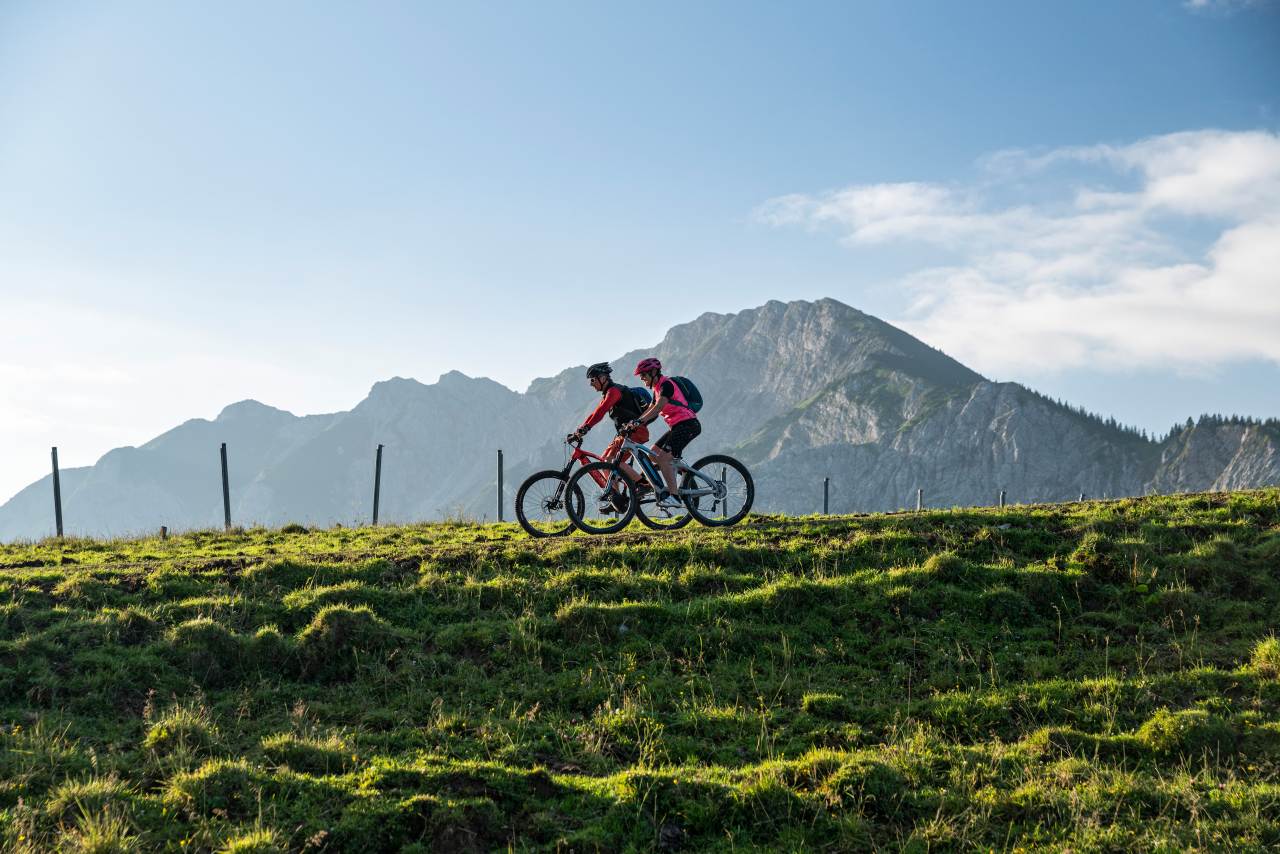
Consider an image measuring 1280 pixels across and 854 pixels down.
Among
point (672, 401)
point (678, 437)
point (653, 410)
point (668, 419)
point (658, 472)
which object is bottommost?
point (658, 472)

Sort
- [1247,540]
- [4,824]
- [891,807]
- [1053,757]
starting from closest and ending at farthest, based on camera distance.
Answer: [4,824], [891,807], [1053,757], [1247,540]

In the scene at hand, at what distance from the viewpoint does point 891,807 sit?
712 cm

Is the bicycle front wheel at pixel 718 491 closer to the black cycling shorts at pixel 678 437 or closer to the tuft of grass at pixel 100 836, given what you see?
the black cycling shorts at pixel 678 437

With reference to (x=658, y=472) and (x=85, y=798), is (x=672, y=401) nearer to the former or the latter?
(x=658, y=472)

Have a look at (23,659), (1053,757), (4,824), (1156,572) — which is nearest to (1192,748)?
(1053,757)

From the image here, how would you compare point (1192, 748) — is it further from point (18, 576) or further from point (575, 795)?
point (18, 576)

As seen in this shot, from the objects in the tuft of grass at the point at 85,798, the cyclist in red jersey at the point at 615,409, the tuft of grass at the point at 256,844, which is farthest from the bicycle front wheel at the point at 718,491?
the tuft of grass at the point at 85,798

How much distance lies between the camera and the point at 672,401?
1468 centimetres

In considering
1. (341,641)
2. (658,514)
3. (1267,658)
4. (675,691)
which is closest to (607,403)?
(658,514)

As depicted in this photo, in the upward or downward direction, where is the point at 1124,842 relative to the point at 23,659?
downward

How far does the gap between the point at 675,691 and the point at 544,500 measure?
661 cm

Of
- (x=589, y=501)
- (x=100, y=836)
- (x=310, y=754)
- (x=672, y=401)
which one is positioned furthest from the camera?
(x=589, y=501)

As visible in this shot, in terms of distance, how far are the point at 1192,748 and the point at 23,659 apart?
40.3 ft

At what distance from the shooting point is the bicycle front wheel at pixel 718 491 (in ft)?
50.4
